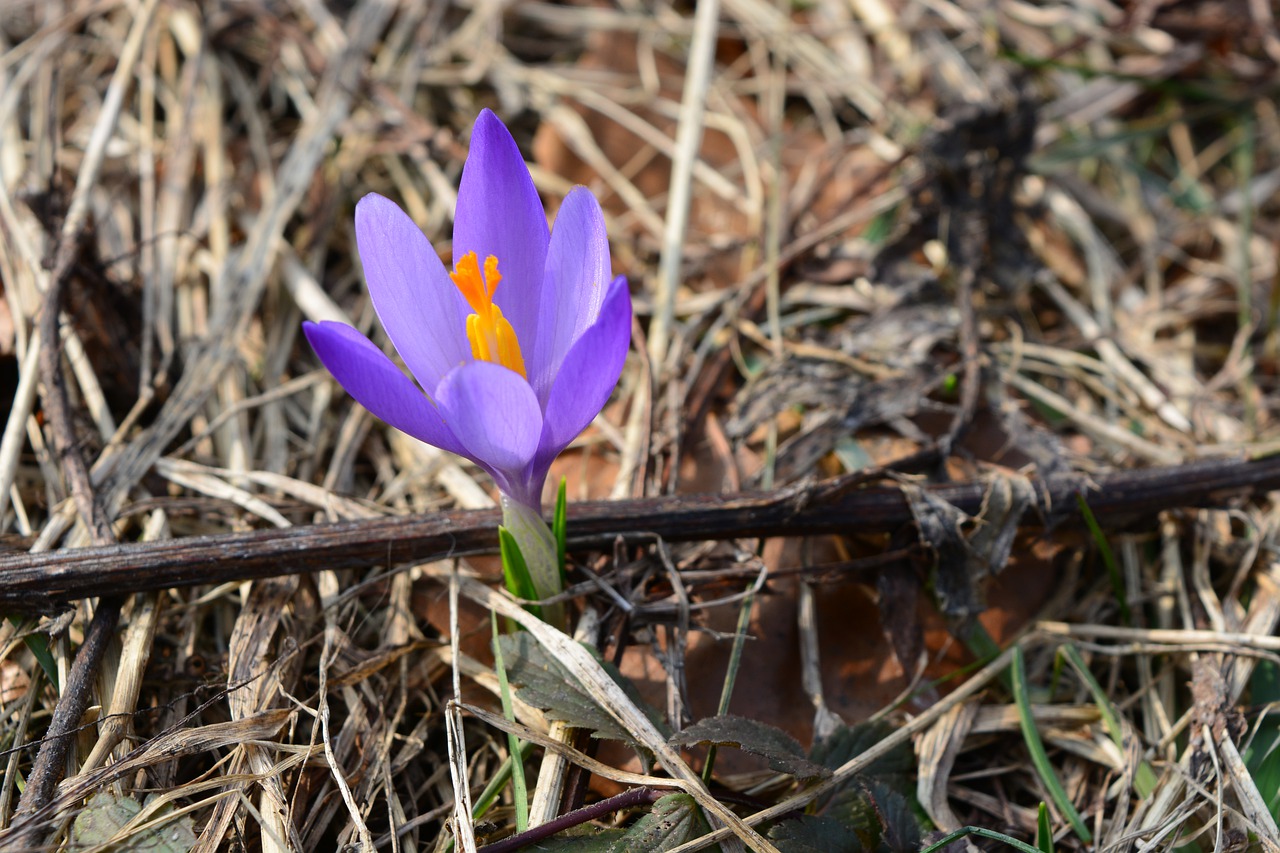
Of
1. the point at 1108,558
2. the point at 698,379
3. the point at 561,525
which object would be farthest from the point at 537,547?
the point at 1108,558

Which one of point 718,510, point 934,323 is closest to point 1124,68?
point 934,323

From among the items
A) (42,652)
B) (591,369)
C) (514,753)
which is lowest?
(514,753)

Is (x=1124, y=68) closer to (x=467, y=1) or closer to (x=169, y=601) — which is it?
(x=467, y=1)

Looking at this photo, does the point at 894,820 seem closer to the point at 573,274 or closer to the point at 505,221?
the point at 573,274

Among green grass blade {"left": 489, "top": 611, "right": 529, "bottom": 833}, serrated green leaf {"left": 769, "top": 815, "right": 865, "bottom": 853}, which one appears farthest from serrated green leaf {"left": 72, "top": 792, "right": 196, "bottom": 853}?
serrated green leaf {"left": 769, "top": 815, "right": 865, "bottom": 853}

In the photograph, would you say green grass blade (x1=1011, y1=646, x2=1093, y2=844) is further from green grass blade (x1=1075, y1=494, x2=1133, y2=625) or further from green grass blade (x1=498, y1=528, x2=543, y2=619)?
green grass blade (x1=498, y1=528, x2=543, y2=619)

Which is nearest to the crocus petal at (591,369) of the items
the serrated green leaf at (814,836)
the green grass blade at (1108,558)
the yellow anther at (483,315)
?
the yellow anther at (483,315)
